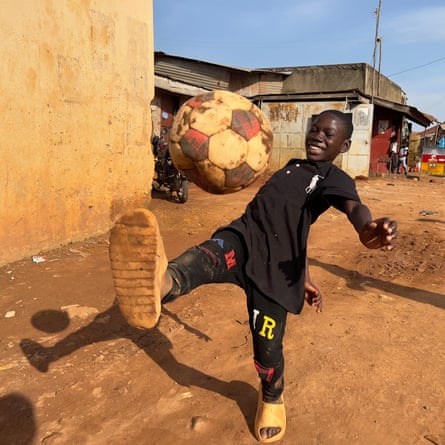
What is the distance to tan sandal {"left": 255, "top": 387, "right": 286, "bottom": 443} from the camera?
205 centimetres

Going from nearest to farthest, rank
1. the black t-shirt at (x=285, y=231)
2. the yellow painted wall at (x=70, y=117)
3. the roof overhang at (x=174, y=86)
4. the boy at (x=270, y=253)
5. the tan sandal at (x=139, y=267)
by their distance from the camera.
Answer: the tan sandal at (x=139, y=267) → the boy at (x=270, y=253) → the black t-shirt at (x=285, y=231) → the yellow painted wall at (x=70, y=117) → the roof overhang at (x=174, y=86)

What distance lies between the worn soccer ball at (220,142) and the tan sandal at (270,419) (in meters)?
1.19

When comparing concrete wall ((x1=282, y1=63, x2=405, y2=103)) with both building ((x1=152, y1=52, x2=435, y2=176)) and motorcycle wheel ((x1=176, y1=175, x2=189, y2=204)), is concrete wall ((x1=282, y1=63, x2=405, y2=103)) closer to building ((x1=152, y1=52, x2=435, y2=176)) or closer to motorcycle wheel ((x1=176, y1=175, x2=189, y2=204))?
building ((x1=152, y1=52, x2=435, y2=176))

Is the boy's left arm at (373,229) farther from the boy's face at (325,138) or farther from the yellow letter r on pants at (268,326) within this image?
the yellow letter r on pants at (268,326)

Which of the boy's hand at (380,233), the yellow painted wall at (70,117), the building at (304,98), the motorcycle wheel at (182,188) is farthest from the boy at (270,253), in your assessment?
the building at (304,98)

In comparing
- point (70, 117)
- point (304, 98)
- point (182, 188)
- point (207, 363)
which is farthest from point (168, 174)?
point (304, 98)

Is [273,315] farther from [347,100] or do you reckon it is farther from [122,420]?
[347,100]

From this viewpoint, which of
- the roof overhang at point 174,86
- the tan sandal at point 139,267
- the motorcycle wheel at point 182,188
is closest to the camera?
the tan sandal at point 139,267

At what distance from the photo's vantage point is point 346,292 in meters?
4.10

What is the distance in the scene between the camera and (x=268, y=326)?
1999mm

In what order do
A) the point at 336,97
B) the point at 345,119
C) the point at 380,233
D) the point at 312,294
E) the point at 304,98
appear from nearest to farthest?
the point at 380,233 < the point at 345,119 < the point at 312,294 < the point at 336,97 < the point at 304,98

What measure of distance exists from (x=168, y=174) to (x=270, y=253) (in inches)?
272

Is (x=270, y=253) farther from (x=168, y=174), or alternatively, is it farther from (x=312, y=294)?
(x=168, y=174)

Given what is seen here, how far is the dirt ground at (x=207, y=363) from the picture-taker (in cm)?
216
